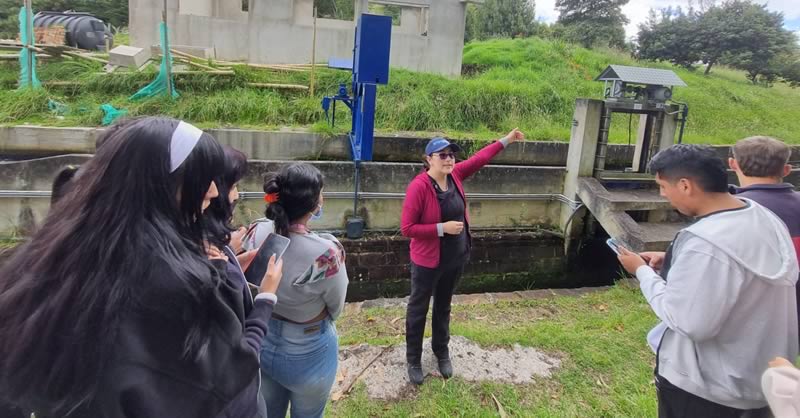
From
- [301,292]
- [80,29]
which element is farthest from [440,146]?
[80,29]

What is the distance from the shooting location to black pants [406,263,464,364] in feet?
9.41

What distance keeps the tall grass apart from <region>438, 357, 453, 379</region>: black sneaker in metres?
4.59

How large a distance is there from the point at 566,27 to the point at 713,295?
2470 centimetres

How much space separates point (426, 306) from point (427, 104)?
230 inches

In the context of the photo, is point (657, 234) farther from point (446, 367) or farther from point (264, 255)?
point (264, 255)

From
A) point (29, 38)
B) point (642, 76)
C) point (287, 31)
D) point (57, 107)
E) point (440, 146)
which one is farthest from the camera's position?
point (287, 31)

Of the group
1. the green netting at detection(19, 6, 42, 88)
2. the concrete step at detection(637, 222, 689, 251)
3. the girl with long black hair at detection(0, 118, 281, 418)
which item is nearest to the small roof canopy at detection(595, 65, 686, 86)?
the concrete step at detection(637, 222, 689, 251)

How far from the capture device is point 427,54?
437 inches

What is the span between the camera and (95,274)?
890 millimetres

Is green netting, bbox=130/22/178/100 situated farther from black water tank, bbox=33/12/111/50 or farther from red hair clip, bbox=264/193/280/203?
red hair clip, bbox=264/193/280/203

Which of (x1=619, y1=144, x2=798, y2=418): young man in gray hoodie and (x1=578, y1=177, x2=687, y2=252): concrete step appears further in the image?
(x1=578, y1=177, x2=687, y2=252): concrete step

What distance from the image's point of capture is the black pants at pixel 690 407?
1.51 meters

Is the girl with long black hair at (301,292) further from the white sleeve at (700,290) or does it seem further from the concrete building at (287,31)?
the concrete building at (287,31)

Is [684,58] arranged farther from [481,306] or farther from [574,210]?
[481,306]
